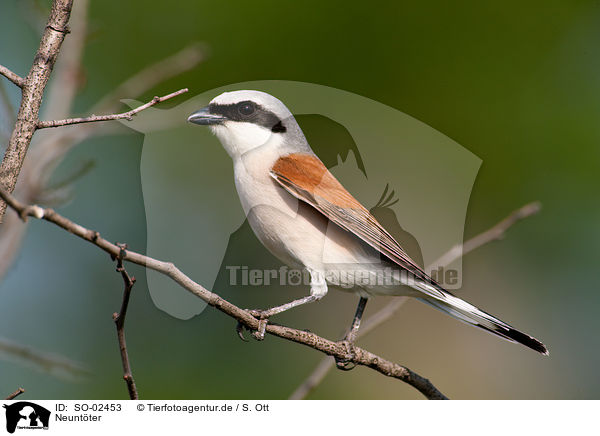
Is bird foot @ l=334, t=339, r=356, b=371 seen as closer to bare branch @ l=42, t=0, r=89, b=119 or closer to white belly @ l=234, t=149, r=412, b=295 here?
white belly @ l=234, t=149, r=412, b=295

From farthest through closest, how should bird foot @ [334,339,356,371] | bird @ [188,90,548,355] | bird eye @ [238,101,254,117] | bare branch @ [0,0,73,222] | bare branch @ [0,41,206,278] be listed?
bird eye @ [238,101,254,117], bird @ [188,90,548,355], bird foot @ [334,339,356,371], bare branch @ [0,41,206,278], bare branch @ [0,0,73,222]

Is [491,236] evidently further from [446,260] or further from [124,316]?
[124,316]

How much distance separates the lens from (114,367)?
105 inches

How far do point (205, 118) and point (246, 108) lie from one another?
8.2 inches

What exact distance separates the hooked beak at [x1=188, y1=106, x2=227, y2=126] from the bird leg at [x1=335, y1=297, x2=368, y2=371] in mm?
1065

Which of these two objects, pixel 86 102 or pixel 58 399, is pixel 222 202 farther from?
pixel 58 399

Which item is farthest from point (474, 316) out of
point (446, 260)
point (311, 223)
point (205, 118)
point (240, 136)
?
point (205, 118)

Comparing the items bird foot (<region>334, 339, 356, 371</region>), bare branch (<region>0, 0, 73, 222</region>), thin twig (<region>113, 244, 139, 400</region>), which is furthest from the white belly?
bare branch (<region>0, 0, 73, 222</region>)

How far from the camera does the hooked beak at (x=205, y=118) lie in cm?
228

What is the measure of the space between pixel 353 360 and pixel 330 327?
781mm

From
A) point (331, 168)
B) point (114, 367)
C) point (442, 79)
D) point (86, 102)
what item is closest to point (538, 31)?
point (442, 79)

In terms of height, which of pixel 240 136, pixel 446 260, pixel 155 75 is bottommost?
pixel 446 260

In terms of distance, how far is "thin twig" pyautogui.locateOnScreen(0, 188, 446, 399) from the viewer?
104cm

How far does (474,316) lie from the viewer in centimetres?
224
